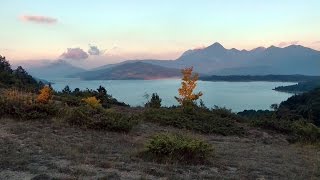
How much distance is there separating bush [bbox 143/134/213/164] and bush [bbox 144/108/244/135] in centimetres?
841

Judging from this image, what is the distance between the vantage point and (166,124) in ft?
62.7

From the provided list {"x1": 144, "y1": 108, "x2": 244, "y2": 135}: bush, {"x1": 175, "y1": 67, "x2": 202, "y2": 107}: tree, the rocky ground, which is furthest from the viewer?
{"x1": 175, "y1": 67, "x2": 202, "y2": 107}: tree

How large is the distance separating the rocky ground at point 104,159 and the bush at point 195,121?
14.0 feet

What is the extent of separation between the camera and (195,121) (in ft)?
64.8

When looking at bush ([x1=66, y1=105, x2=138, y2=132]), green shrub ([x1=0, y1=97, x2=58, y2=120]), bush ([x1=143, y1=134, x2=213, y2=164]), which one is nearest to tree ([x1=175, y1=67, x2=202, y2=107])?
bush ([x1=66, y1=105, x2=138, y2=132])

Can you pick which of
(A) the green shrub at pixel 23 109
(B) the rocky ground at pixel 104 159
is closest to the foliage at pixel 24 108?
(A) the green shrub at pixel 23 109

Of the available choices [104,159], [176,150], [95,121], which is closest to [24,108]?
[95,121]

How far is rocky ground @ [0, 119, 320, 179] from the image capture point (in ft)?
26.8

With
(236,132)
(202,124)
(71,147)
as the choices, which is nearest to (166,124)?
(202,124)

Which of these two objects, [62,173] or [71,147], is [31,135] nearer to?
[71,147]

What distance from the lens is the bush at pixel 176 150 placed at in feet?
32.9

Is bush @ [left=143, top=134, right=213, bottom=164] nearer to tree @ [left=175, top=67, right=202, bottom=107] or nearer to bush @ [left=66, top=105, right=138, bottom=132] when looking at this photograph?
bush @ [left=66, top=105, right=138, bottom=132]

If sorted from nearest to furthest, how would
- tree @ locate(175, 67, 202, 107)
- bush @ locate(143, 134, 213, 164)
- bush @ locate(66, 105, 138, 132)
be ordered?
bush @ locate(143, 134, 213, 164), bush @ locate(66, 105, 138, 132), tree @ locate(175, 67, 202, 107)

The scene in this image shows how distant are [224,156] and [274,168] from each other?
1.80m
